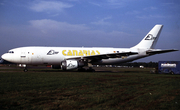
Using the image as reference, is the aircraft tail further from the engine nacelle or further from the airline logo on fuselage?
the engine nacelle

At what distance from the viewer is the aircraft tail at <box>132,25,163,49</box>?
105 ft

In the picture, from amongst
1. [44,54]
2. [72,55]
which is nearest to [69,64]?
[72,55]

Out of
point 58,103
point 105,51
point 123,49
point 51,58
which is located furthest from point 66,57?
point 58,103

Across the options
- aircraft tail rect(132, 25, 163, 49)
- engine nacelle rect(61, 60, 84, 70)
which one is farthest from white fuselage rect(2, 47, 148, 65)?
aircraft tail rect(132, 25, 163, 49)

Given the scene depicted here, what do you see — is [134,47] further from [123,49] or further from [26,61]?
[26,61]

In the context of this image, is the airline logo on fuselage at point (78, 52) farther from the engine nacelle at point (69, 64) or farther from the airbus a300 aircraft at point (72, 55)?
the engine nacelle at point (69, 64)

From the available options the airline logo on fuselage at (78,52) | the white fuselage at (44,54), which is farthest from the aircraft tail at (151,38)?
the airline logo on fuselage at (78,52)

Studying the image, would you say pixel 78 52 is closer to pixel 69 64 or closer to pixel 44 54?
pixel 69 64

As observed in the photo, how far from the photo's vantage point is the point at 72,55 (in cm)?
2814

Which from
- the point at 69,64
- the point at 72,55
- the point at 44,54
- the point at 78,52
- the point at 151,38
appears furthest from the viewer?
the point at 151,38

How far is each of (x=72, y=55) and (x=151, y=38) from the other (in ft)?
48.1

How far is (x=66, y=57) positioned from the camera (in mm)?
27797

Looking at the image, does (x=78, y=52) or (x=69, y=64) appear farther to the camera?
(x=78, y=52)

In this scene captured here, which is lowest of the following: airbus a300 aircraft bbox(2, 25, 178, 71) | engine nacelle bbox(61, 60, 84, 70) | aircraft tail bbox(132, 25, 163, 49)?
engine nacelle bbox(61, 60, 84, 70)
